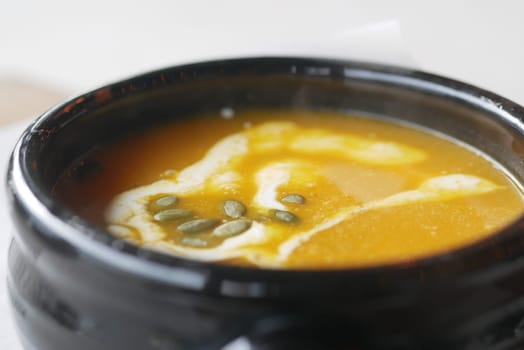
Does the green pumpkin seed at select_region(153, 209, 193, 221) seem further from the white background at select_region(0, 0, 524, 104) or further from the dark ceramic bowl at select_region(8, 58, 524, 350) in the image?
the white background at select_region(0, 0, 524, 104)

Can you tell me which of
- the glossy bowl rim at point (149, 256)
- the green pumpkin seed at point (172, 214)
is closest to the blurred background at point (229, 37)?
the green pumpkin seed at point (172, 214)

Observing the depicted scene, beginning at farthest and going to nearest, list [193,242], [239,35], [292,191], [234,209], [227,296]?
[239,35], [292,191], [234,209], [193,242], [227,296]

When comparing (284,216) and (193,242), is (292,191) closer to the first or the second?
(284,216)

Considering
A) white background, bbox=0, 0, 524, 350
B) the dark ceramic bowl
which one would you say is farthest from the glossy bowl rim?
white background, bbox=0, 0, 524, 350

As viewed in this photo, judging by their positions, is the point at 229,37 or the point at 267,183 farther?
the point at 229,37

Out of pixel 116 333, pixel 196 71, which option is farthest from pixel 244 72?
pixel 116 333

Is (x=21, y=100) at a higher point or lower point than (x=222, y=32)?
lower

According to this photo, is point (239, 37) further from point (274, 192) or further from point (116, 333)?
point (116, 333)

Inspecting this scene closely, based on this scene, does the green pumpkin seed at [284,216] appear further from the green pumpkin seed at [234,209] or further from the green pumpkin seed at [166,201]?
the green pumpkin seed at [166,201]

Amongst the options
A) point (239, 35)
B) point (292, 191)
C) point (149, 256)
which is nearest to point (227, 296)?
point (149, 256)
